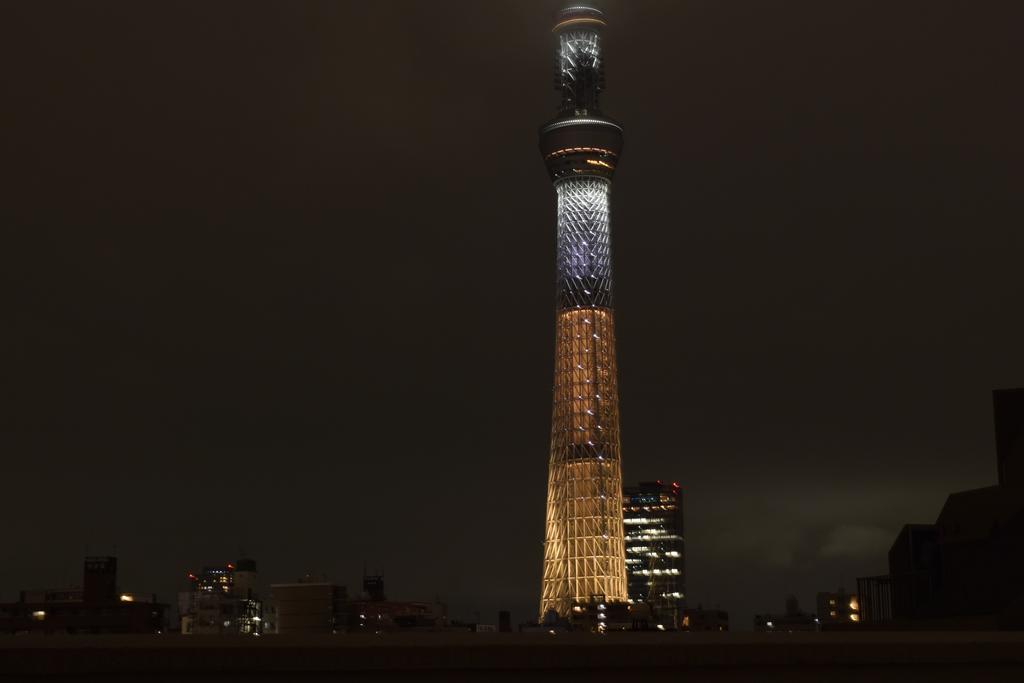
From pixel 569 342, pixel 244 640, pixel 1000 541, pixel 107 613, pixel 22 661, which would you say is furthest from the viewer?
pixel 107 613

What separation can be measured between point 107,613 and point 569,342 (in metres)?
73.6

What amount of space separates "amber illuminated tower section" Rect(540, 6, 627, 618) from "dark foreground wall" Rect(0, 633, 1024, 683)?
15459 centimetres

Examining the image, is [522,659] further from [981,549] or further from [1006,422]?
[1006,422]

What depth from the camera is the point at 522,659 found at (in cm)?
2900

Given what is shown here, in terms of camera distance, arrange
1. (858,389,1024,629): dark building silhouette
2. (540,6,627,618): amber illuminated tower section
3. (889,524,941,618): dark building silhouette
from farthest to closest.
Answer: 1. (540,6,627,618): amber illuminated tower section
2. (889,524,941,618): dark building silhouette
3. (858,389,1024,629): dark building silhouette

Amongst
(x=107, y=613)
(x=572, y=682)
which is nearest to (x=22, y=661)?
(x=572, y=682)

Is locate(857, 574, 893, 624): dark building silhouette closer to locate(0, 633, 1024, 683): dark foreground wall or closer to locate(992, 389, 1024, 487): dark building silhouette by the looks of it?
locate(992, 389, 1024, 487): dark building silhouette

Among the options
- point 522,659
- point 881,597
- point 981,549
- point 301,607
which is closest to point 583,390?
point 301,607

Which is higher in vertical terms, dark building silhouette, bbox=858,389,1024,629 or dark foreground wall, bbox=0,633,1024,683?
dark building silhouette, bbox=858,389,1024,629

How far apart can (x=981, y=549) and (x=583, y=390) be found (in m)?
127

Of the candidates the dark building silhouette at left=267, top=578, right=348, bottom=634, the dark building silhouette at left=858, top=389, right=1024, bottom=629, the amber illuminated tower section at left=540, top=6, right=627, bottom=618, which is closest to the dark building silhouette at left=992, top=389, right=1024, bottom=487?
the dark building silhouette at left=858, top=389, right=1024, bottom=629

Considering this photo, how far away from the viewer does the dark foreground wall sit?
93.3 ft

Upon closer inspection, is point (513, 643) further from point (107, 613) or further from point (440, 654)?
point (107, 613)

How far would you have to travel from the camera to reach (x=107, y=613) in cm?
19962
